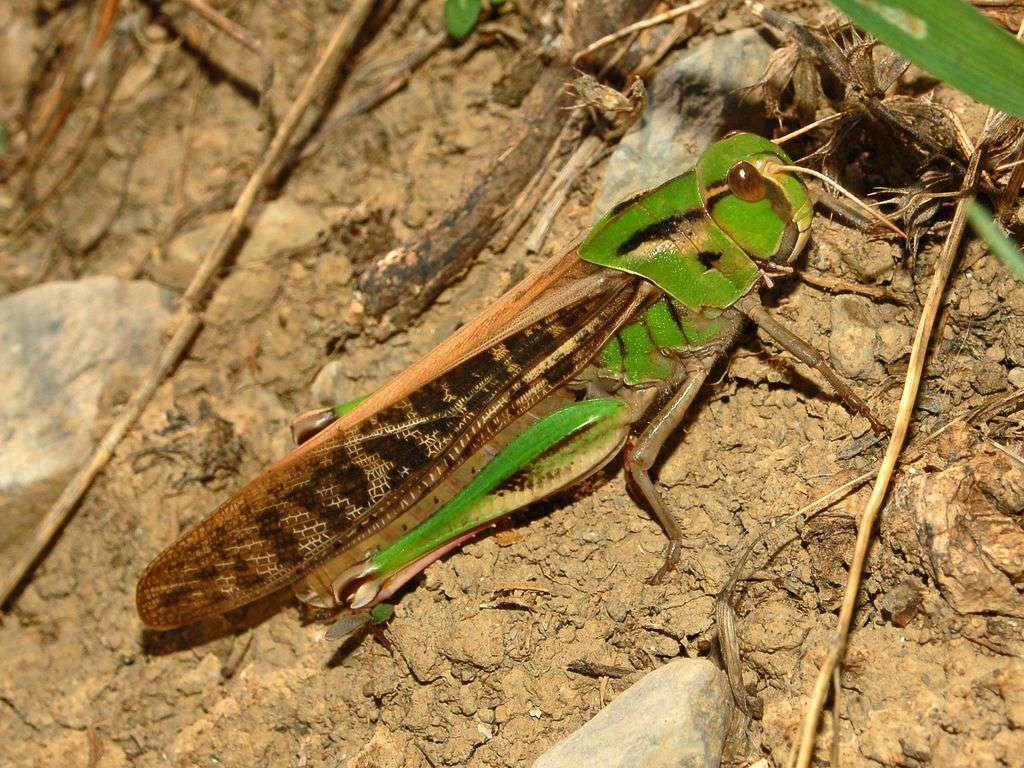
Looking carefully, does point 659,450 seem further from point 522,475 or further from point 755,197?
point 755,197

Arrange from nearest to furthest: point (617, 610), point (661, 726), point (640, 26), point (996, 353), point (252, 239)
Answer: point (661, 726)
point (996, 353)
point (617, 610)
point (640, 26)
point (252, 239)

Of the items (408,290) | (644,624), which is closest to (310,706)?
(644,624)

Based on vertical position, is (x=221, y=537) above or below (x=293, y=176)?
below

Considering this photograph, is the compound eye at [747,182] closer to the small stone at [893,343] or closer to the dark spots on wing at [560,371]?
the small stone at [893,343]

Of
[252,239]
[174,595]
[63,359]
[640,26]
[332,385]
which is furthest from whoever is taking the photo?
[252,239]

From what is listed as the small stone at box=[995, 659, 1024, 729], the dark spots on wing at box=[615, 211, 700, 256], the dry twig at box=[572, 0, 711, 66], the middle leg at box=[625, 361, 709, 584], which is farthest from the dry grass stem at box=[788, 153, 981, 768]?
the dry twig at box=[572, 0, 711, 66]

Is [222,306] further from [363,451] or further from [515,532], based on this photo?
[515,532]

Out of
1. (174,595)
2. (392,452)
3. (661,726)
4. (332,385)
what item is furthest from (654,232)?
(174,595)
